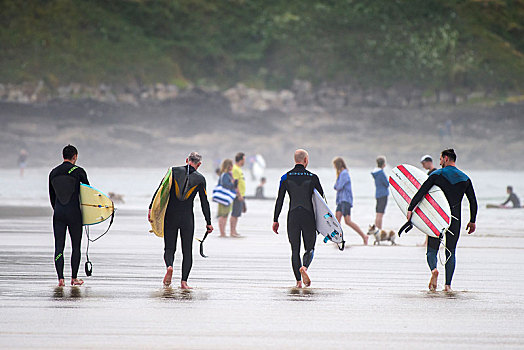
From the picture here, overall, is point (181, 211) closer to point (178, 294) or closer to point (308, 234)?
point (178, 294)

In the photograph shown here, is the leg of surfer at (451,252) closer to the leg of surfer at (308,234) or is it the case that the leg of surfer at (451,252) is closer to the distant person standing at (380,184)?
the leg of surfer at (308,234)

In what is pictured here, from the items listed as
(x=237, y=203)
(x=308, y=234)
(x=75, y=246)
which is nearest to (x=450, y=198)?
(x=308, y=234)

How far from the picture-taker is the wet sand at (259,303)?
775 cm

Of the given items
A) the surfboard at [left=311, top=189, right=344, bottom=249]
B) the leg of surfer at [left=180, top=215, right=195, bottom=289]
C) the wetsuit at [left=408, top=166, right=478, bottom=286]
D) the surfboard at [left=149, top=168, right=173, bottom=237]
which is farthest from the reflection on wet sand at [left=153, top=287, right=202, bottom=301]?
the wetsuit at [left=408, top=166, right=478, bottom=286]

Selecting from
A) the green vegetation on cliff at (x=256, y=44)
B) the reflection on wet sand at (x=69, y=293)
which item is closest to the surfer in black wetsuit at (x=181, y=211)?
the reflection on wet sand at (x=69, y=293)

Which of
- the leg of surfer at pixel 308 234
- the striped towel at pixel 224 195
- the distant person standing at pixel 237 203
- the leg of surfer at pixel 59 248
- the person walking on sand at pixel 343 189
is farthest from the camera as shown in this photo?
the distant person standing at pixel 237 203

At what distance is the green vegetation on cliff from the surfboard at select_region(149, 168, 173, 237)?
100651 millimetres

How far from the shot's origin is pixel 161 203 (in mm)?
11406

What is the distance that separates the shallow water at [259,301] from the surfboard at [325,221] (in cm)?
64

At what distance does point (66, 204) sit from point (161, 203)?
1.14 m

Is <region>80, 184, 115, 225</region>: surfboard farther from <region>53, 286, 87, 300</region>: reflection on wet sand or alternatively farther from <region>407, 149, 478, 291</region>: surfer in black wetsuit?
<region>407, 149, 478, 291</region>: surfer in black wetsuit

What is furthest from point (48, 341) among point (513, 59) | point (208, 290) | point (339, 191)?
point (513, 59)

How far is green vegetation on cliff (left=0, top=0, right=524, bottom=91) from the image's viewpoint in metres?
111

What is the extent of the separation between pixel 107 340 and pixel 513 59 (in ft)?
385
